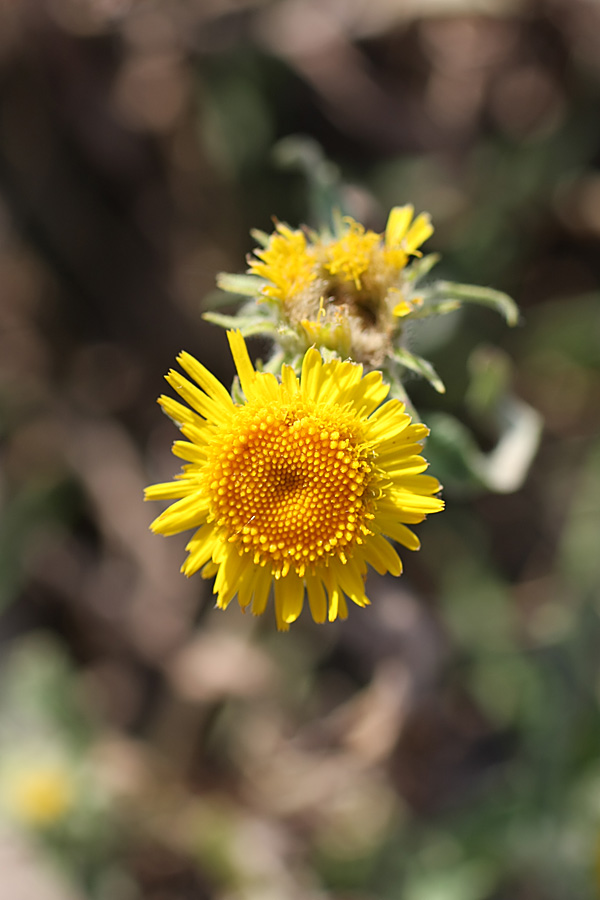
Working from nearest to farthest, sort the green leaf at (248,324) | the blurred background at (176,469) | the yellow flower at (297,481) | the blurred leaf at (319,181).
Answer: the yellow flower at (297,481) → the green leaf at (248,324) → the blurred leaf at (319,181) → the blurred background at (176,469)

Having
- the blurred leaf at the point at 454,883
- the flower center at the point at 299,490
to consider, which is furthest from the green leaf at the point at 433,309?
the blurred leaf at the point at 454,883

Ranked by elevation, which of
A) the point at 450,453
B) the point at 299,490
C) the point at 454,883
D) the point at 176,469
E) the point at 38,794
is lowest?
the point at 454,883

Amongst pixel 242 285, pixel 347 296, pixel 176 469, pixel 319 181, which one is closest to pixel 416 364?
pixel 347 296

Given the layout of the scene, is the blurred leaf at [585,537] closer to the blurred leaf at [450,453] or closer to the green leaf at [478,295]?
the blurred leaf at [450,453]

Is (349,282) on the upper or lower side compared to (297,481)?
upper

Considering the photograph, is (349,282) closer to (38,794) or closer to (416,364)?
(416,364)

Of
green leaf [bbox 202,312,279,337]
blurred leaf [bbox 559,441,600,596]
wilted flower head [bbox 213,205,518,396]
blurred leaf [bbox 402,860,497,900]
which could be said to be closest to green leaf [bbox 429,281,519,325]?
wilted flower head [bbox 213,205,518,396]
